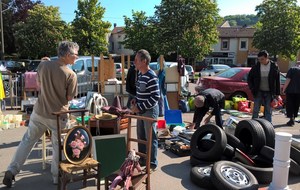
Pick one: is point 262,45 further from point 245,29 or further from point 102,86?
point 102,86

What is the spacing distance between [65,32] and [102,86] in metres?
20.4

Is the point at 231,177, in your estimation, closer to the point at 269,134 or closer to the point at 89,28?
the point at 269,134

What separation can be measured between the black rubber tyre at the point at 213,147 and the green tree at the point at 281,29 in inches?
1258

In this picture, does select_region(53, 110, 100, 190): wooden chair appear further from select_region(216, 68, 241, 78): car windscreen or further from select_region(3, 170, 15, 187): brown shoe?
select_region(216, 68, 241, 78): car windscreen

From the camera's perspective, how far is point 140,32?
36031 mm

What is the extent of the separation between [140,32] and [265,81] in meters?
29.9

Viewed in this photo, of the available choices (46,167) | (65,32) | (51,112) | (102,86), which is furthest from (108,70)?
(65,32)

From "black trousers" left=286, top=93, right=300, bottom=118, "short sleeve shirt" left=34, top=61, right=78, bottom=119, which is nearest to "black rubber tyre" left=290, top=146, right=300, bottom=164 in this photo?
"short sleeve shirt" left=34, top=61, right=78, bottom=119

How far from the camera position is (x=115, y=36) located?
66188 millimetres

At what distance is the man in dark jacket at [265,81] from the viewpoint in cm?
714

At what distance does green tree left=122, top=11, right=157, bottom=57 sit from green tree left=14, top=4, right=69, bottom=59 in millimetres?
9481

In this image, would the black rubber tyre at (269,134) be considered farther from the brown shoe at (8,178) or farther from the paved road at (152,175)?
the brown shoe at (8,178)

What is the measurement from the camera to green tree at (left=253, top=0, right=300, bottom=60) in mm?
33719

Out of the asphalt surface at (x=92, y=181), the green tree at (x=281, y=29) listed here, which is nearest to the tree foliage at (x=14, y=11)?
the green tree at (x=281, y=29)
